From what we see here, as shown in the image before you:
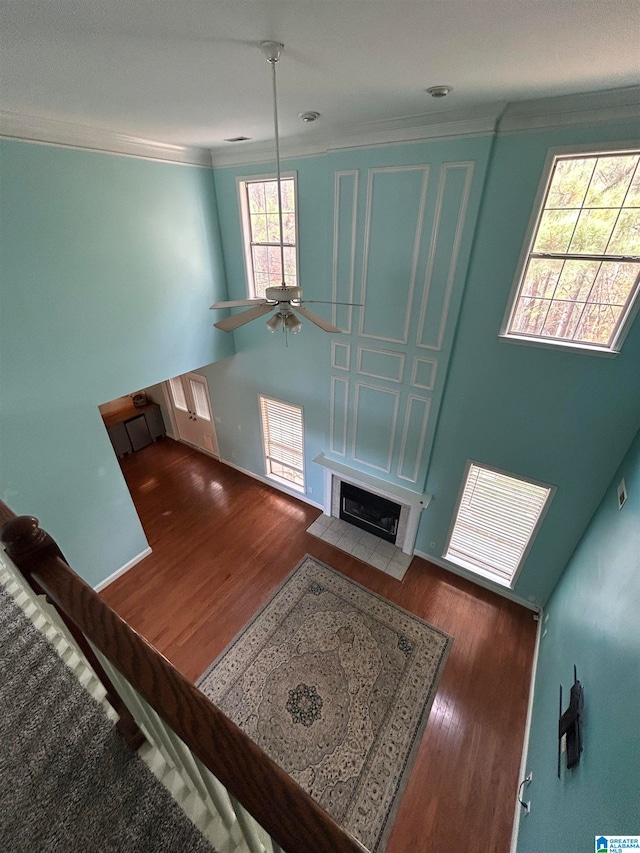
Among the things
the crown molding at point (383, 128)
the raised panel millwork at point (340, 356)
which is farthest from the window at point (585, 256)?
the raised panel millwork at point (340, 356)

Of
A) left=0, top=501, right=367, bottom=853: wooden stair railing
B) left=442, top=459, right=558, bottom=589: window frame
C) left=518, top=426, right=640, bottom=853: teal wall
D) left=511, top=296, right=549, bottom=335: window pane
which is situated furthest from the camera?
left=442, top=459, right=558, bottom=589: window frame

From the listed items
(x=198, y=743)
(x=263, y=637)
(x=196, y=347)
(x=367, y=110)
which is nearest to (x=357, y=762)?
(x=263, y=637)

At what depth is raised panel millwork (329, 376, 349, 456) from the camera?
485 centimetres

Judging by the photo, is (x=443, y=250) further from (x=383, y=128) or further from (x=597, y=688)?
(x=597, y=688)

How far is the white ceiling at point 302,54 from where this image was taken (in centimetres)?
154

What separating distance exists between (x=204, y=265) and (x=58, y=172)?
1.83 m

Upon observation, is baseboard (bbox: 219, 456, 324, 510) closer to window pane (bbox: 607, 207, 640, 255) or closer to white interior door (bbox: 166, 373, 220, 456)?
white interior door (bbox: 166, 373, 220, 456)

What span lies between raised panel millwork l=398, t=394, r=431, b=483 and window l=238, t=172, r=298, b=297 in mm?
2294

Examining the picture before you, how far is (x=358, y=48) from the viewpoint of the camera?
1.89 meters

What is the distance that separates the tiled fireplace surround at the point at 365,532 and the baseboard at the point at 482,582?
30 centimetres

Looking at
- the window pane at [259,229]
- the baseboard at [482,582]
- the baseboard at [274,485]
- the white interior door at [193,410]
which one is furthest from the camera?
the white interior door at [193,410]

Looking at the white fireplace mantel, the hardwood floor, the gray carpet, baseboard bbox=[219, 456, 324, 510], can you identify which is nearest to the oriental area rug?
the hardwood floor

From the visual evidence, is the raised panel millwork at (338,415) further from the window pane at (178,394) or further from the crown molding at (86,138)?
the window pane at (178,394)

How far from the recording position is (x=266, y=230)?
473cm
